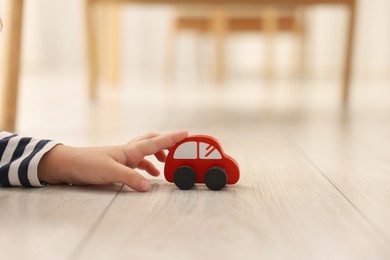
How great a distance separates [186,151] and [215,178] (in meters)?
0.05

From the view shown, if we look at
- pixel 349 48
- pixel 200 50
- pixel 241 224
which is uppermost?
pixel 200 50

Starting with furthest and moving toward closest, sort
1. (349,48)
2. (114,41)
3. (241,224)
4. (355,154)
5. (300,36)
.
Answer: (300,36)
(114,41)
(349,48)
(355,154)
(241,224)

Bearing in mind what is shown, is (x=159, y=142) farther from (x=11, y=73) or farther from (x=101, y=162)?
(x=11, y=73)

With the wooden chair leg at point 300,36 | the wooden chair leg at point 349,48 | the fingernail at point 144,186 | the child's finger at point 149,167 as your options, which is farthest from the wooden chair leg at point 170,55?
the fingernail at point 144,186

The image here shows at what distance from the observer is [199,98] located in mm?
2359

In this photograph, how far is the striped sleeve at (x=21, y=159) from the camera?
73 cm

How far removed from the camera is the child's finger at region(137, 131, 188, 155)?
72cm

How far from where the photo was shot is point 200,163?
717mm

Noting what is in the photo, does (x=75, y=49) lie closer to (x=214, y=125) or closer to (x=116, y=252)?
(x=214, y=125)

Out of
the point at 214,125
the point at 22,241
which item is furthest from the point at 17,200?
the point at 214,125

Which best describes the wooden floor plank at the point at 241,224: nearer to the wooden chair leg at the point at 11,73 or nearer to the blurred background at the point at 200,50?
the wooden chair leg at the point at 11,73

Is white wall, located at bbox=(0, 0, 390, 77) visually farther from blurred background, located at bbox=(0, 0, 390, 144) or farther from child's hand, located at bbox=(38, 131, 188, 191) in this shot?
child's hand, located at bbox=(38, 131, 188, 191)

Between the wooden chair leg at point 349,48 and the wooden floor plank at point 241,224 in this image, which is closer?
the wooden floor plank at point 241,224

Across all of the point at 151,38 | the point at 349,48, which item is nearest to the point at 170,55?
the point at 151,38
